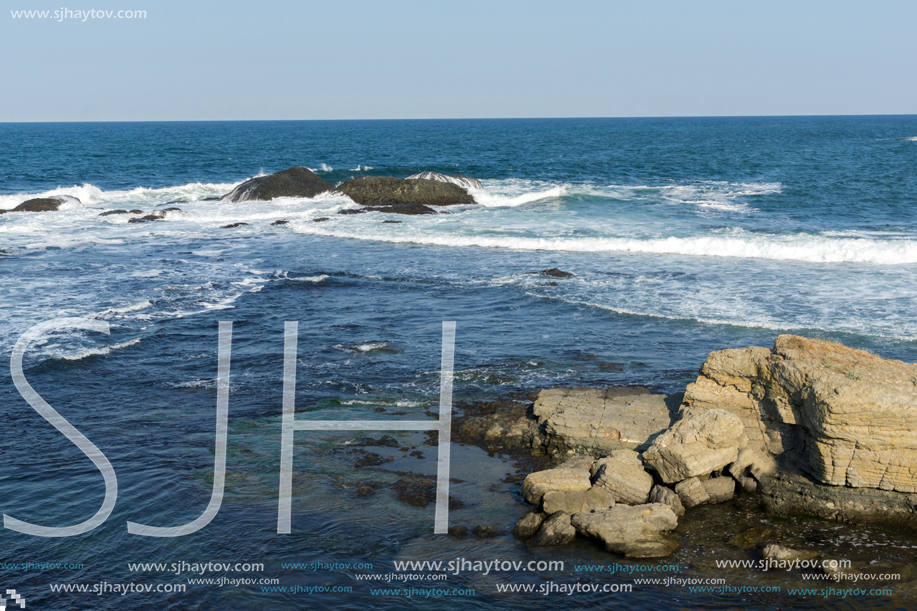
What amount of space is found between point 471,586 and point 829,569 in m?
3.75

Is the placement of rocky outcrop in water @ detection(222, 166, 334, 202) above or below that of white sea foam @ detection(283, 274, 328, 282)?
above

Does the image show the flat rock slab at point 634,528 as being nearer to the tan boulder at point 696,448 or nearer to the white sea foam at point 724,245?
the tan boulder at point 696,448

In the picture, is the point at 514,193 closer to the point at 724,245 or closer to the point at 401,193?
the point at 401,193

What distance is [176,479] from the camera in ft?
30.6

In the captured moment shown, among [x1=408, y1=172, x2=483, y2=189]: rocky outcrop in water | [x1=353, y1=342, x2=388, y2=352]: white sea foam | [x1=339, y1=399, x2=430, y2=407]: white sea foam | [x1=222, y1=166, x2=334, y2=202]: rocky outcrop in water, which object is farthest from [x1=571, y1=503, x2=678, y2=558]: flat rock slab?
[x1=222, y1=166, x2=334, y2=202]: rocky outcrop in water

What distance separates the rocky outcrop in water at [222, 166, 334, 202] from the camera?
37.9 metres

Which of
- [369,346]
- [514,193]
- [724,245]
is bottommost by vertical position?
[369,346]

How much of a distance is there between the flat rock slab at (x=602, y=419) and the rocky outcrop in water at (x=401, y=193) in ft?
82.0

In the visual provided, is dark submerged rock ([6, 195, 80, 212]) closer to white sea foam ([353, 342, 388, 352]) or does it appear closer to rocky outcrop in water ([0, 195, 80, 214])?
rocky outcrop in water ([0, 195, 80, 214])

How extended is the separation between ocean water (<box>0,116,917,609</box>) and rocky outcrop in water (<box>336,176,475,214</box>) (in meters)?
1.11

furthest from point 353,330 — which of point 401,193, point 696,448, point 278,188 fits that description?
point 278,188

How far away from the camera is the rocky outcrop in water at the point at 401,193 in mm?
35625

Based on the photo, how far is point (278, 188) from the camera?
38031 mm

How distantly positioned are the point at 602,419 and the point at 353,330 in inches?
289
